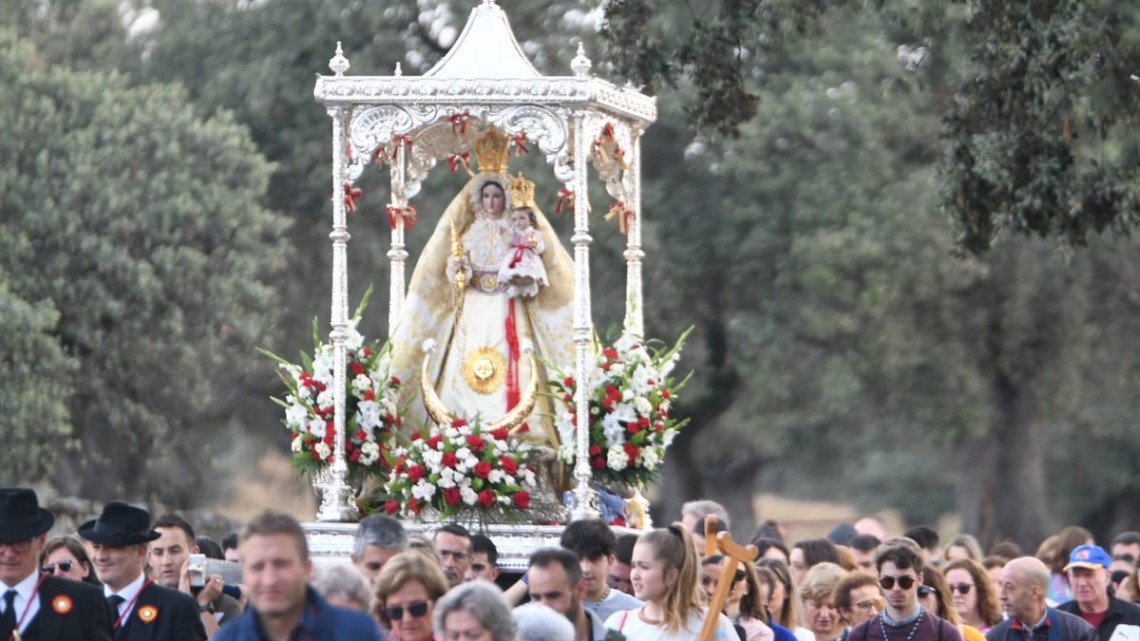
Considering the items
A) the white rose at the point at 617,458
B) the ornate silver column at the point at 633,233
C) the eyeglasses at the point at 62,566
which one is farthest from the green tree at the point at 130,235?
the eyeglasses at the point at 62,566

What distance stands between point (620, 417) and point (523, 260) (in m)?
1.29

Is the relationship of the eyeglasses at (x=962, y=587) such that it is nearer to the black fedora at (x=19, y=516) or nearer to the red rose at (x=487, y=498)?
the red rose at (x=487, y=498)

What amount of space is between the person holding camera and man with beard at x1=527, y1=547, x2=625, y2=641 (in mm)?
2307

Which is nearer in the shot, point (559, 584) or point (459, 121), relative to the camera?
point (559, 584)

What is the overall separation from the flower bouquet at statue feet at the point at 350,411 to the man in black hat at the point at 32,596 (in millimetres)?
6261

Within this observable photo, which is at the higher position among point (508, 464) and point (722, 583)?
point (508, 464)

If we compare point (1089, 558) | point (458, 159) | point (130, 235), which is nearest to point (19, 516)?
point (1089, 558)

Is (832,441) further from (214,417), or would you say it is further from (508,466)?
(508,466)

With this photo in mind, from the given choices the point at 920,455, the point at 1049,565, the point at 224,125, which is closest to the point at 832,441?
the point at 920,455

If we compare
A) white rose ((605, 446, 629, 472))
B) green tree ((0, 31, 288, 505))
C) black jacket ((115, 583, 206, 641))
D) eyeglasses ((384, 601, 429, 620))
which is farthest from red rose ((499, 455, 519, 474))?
green tree ((0, 31, 288, 505))

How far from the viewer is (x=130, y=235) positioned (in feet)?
→ 95.0

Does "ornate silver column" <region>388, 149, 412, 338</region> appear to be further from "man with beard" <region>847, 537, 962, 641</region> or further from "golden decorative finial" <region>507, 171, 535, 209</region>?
"man with beard" <region>847, 537, 962, 641</region>

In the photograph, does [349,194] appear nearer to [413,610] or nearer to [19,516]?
[19,516]

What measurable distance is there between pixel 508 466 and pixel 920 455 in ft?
174
